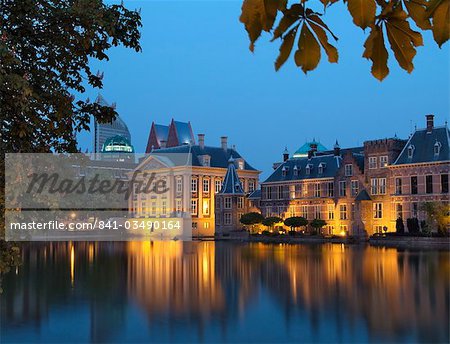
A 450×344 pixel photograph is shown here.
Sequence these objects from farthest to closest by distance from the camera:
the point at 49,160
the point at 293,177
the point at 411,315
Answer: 1. the point at 293,177
2. the point at 411,315
3. the point at 49,160

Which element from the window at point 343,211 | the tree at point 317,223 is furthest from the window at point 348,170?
the tree at point 317,223

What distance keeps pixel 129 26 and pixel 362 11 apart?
913 centimetres

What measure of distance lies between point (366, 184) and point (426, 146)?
9577 millimetres

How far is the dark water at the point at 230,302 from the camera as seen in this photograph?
61.2 ft

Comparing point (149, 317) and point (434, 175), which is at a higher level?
point (434, 175)

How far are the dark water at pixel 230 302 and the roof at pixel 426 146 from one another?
1022 inches

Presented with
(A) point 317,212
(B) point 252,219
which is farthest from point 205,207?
(A) point 317,212

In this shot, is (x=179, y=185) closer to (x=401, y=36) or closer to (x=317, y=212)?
(x=317, y=212)

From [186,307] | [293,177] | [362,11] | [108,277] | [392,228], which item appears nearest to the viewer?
[362,11]

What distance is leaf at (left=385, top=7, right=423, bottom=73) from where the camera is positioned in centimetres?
311

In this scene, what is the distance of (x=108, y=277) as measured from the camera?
110 feet

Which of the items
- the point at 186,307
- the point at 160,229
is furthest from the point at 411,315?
the point at 160,229

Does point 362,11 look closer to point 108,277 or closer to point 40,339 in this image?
point 40,339

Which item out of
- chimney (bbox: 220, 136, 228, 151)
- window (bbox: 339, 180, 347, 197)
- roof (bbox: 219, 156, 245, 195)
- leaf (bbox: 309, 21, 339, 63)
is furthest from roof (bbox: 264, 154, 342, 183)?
leaf (bbox: 309, 21, 339, 63)
